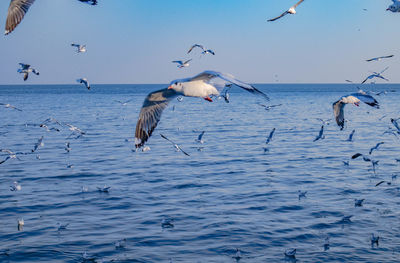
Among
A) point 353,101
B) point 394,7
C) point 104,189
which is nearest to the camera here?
point 394,7

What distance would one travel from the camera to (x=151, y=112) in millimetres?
10703

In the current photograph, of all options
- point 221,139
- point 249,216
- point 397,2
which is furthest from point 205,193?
point 221,139

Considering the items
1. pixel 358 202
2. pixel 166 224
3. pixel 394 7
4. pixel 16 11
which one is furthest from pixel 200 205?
pixel 394 7

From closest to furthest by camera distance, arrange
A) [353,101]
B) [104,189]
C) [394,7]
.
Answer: [394,7], [353,101], [104,189]

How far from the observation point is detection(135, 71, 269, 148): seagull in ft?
31.9

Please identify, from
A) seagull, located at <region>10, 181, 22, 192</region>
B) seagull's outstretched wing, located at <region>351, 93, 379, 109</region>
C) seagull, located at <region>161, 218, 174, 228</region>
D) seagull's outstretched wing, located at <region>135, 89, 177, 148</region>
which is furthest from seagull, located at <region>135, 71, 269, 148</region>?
seagull, located at <region>10, 181, 22, 192</region>

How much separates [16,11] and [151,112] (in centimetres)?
380

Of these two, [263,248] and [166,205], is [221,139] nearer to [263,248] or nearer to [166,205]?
[166,205]

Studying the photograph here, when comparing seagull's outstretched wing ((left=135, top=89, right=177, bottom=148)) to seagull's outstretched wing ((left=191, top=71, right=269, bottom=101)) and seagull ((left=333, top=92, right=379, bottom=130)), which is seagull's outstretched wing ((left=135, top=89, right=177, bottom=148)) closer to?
seagull's outstretched wing ((left=191, top=71, right=269, bottom=101))

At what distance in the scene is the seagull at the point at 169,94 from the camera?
9719 mm

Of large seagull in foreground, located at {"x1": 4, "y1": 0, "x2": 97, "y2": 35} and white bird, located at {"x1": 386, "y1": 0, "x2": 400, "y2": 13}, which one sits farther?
white bird, located at {"x1": 386, "y1": 0, "x2": 400, "y2": 13}

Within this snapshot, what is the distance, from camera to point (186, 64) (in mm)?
16625

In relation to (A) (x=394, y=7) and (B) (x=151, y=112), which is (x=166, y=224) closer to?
(B) (x=151, y=112)

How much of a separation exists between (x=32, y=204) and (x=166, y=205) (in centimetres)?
414
